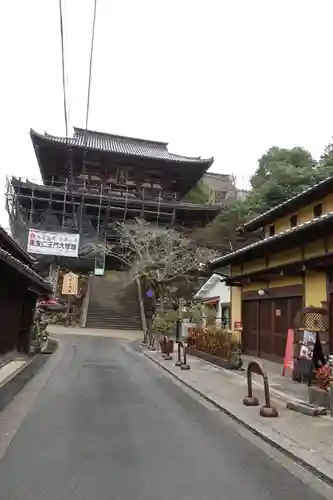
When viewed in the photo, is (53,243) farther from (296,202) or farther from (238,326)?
(296,202)

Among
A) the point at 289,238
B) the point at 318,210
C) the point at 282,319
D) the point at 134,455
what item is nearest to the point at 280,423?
the point at 134,455

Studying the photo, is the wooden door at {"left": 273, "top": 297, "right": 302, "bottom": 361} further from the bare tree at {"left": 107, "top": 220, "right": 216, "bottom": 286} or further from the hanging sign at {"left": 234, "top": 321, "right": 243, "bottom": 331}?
the bare tree at {"left": 107, "top": 220, "right": 216, "bottom": 286}

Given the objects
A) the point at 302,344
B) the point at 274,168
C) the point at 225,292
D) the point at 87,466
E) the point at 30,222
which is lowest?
the point at 87,466

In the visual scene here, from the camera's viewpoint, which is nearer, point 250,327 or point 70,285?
point 250,327

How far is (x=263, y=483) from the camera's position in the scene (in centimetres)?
478

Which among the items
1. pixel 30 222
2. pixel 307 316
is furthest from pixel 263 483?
pixel 30 222

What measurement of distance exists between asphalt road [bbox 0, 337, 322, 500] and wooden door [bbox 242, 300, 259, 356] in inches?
330

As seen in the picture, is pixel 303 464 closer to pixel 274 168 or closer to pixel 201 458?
pixel 201 458

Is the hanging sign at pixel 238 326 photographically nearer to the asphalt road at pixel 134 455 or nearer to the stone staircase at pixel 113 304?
the asphalt road at pixel 134 455

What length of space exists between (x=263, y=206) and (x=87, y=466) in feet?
103

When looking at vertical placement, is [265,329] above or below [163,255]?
below

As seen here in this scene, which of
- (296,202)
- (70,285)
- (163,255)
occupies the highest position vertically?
Result: (163,255)

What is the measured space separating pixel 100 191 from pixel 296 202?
27.9 meters

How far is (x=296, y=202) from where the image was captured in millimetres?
18062
